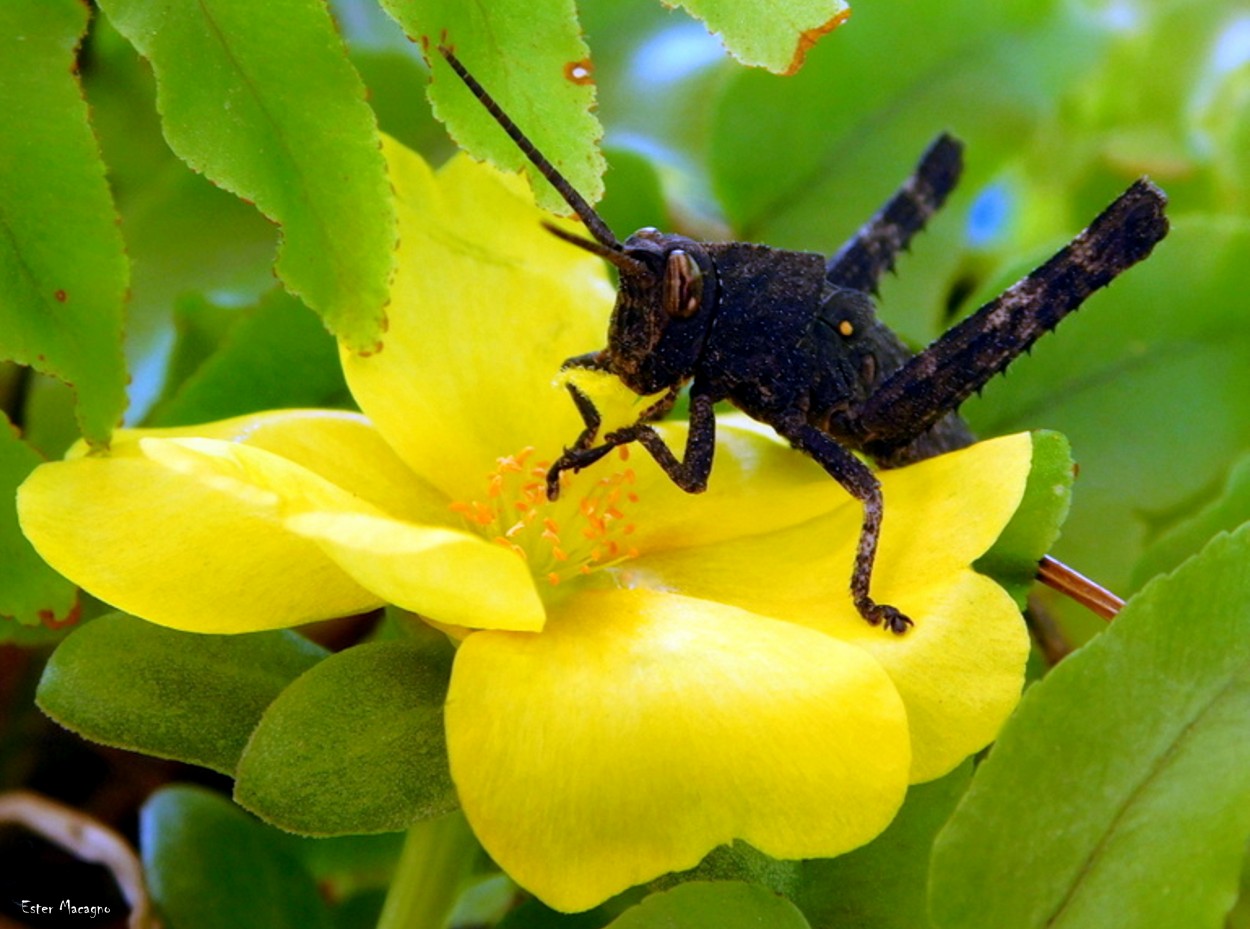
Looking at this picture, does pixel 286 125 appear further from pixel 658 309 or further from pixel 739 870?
pixel 739 870

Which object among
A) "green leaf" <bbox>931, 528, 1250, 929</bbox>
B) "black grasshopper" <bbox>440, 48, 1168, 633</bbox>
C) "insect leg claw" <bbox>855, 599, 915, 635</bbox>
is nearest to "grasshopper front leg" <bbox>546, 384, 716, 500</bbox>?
"black grasshopper" <bbox>440, 48, 1168, 633</bbox>

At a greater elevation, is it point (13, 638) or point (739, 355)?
point (739, 355)

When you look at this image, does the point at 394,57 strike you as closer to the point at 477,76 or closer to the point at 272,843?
the point at 477,76

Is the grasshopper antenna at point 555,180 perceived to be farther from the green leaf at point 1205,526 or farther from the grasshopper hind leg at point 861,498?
the green leaf at point 1205,526

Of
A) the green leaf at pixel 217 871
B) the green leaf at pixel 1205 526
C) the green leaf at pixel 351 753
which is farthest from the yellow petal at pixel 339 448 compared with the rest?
the green leaf at pixel 1205 526

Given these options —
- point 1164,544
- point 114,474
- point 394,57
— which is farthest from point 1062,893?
point 394,57

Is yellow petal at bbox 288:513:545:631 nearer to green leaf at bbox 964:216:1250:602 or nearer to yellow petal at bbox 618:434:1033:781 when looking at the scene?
yellow petal at bbox 618:434:1033:781
